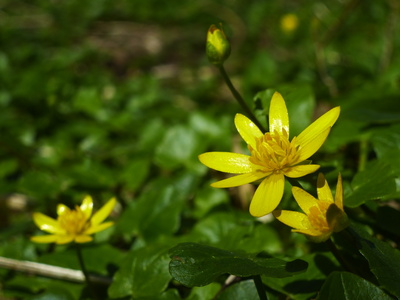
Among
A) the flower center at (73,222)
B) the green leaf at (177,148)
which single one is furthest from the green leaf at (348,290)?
the green leaf at (177,148)

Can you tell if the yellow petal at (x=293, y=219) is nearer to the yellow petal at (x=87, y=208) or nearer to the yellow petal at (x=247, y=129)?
the yellow petal at (x=247, y=129)

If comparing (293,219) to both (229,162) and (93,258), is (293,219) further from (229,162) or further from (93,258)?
(93,258)

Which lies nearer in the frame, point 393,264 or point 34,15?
point 393,264

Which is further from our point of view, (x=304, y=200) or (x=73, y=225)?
(x=73, y=225)

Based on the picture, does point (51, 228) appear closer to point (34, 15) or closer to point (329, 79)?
point (329, 79)

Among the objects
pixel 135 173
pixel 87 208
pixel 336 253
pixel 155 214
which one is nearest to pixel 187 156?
pixel 135 173

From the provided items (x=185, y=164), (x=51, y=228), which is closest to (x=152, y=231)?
(x=51, y=228)
